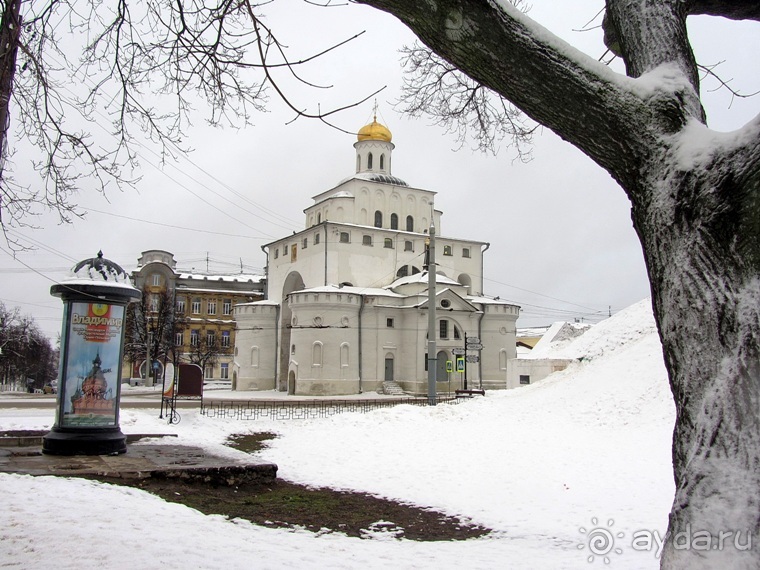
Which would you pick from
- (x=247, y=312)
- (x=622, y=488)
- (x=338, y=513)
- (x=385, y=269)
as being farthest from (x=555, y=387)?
(x=247, y=312)

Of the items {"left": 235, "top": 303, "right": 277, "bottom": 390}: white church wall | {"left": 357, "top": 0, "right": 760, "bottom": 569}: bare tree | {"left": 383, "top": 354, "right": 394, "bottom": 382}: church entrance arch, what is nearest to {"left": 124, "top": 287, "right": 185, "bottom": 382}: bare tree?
{"left": 235, "top": 303, "right": 277, "bottom": 390}: white church wall

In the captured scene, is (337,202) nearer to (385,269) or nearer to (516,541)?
(385,269)

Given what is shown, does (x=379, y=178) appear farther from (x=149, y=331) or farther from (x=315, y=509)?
(x=315, y=509)

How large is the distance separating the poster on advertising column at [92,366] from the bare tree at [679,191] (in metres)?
8.86

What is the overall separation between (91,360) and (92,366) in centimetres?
10

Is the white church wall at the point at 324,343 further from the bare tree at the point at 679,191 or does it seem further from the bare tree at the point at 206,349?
the bare tree at the point at 679,191

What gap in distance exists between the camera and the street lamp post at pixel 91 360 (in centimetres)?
1076

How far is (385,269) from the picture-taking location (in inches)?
1917

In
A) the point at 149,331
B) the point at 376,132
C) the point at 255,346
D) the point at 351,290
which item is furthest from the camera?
the point at 149,331

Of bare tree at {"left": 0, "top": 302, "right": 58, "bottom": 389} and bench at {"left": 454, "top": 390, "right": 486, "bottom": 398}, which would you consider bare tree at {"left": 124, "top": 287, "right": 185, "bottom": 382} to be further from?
bench at {"left": 454, "top": 390, "right": 486, "bottom": 398}

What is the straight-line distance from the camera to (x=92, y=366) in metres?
11.2

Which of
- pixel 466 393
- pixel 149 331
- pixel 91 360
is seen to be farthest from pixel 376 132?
pixel 91 360

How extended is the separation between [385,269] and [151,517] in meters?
42.6

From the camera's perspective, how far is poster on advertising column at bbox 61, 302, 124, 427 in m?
10.9
